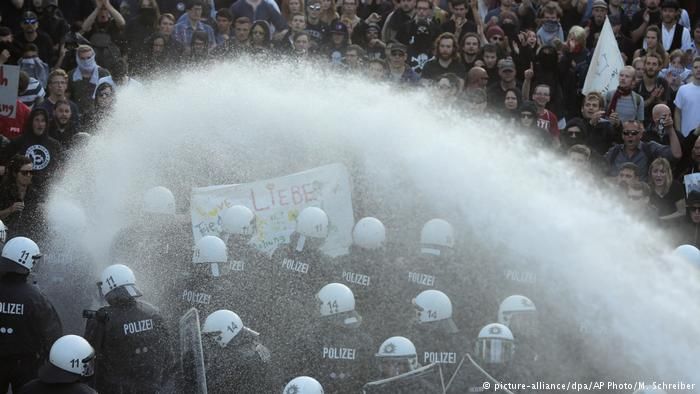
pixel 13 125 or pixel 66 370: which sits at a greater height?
pixel 13 125

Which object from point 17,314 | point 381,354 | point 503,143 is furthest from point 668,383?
point 17,314

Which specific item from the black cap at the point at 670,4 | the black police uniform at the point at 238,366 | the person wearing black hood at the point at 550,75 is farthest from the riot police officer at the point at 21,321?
the black cap at the point at 670,4

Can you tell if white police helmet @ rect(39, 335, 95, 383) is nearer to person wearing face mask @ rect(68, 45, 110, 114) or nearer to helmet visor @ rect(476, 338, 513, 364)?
helmet visor @ rect(476, 338, 513, 364)

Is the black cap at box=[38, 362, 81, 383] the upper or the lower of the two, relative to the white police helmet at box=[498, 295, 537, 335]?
lower

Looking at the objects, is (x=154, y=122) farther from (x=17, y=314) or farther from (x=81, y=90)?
(x=17, y=314)

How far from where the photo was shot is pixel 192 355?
42.2ft

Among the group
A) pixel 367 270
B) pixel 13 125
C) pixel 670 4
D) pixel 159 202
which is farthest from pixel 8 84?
pixel 670 4

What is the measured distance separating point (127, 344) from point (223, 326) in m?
1.09

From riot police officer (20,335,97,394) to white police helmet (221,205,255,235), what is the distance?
3244 mm

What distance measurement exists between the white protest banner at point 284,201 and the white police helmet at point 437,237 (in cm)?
137

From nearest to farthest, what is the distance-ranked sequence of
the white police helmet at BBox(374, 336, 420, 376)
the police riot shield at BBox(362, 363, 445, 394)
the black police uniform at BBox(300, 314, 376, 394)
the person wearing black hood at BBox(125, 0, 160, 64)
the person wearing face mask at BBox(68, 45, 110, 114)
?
the police riot shield at BBox(362, 363, 445, 394), the white police helmet at BBox(374, 336, 420, 376), the black police uniform at BBox(300, 314, 376, 394), the person wearing face mask at BBox(68, 45, 110, 114), the person wearing black hood at BBox(125, 0, 160, 64)

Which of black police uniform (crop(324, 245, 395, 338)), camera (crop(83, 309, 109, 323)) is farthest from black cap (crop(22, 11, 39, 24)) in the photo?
camera (crop(83, 309, 109, 323))

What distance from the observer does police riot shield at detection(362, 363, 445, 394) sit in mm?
11711

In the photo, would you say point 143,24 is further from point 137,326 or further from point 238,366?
point 238,366
